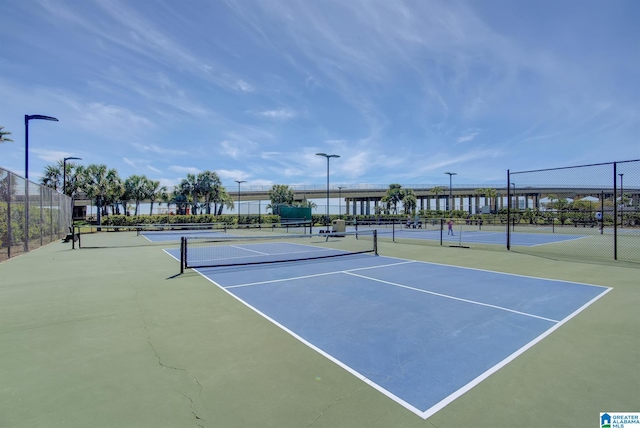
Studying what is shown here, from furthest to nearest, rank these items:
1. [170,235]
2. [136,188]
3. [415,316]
A: [136,188], [170,235], [415,316]

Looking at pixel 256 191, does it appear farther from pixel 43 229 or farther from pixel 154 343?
pixel 154 343

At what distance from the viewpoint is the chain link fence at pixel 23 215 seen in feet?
39.8

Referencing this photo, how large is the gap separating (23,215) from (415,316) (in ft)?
56.8

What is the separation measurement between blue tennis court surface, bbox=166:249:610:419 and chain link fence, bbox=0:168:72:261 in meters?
8.55

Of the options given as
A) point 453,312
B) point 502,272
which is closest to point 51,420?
point 453,312

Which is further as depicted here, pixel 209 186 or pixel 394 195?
pixel 394 195

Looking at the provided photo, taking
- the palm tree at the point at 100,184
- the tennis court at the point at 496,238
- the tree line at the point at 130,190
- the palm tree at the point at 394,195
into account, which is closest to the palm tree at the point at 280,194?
the tree line at the point at 130,190

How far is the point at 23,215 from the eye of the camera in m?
14.4

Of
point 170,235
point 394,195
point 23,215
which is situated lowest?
point 170,235

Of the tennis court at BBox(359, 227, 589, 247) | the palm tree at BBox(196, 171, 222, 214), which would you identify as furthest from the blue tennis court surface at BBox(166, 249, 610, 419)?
the palm tree at BBox(196, 171, 222, 214)

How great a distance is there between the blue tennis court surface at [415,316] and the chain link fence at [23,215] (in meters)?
8.55

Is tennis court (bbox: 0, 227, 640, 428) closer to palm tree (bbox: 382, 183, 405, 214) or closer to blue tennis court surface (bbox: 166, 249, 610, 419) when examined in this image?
blue tennis court surface (bbox: 166, 249, 610, 419)

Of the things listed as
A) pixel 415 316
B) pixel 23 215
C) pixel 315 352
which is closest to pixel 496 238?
pixel 415 316

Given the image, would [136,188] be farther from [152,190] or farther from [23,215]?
[23,215]
